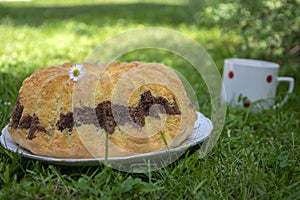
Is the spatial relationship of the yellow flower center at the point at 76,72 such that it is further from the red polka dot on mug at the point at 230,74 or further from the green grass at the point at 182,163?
the red polka dot on mug at the point at 230,74

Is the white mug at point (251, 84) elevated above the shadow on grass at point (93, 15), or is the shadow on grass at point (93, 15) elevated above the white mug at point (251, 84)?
the shadow on grass at point (93, 15)

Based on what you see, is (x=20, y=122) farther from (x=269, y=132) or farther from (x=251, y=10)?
(x=251, y=10)

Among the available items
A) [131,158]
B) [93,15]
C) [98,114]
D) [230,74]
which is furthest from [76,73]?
[93,15]

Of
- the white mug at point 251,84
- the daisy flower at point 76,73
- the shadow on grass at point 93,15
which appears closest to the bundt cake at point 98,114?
the daisy flower at point 76,73

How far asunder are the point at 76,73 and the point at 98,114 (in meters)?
0.18

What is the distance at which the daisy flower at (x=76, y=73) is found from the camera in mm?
1671

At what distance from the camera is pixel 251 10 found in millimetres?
3648

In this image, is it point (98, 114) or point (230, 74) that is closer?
point (98, 114)

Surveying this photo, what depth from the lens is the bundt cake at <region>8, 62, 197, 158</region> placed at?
1.57 metres

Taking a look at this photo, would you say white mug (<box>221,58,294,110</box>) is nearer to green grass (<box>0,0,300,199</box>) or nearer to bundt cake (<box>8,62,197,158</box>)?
green grass (<box>0,0,300,199</box>)

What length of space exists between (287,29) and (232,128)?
4.46 feet

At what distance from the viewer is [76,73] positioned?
1.69m

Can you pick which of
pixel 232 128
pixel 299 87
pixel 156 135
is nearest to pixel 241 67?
pixel 232 128

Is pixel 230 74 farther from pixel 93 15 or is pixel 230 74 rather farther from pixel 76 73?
pixel 93 15
